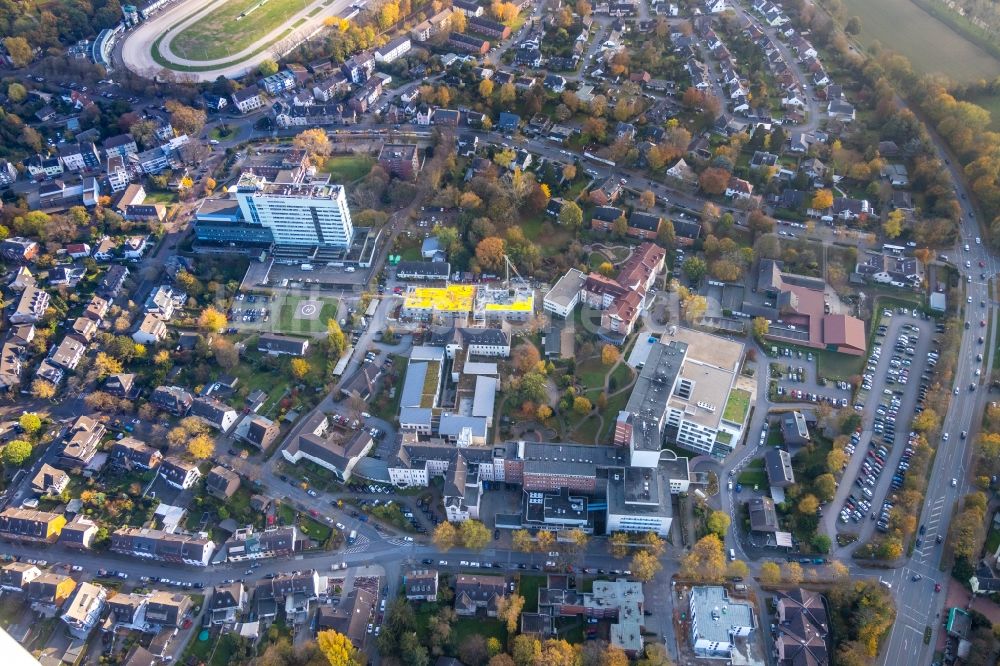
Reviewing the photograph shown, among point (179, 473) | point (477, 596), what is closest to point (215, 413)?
point (179, 473)

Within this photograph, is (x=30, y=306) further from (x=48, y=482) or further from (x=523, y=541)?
(x=523, y=541)

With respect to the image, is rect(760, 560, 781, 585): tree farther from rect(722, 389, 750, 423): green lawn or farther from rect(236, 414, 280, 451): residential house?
rect(236, 414, 280, 451): residential house

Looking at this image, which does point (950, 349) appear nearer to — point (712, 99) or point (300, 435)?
point (712, 99)

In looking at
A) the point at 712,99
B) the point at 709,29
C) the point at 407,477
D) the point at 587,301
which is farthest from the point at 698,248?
the point at 709,29

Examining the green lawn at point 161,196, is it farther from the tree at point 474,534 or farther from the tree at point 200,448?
the tree at point 474,534

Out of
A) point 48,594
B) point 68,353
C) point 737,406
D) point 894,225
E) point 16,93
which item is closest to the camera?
point 48,594

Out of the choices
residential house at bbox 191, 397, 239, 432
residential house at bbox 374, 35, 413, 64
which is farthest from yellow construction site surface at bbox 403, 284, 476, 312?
residential house at bbox 374, 35, 413, 64
